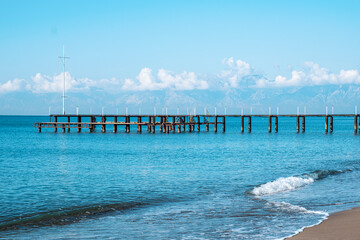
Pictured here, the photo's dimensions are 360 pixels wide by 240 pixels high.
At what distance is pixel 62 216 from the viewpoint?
1475cm

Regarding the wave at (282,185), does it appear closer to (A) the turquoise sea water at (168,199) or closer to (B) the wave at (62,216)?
(A) the turquoise sea water at (168,199)

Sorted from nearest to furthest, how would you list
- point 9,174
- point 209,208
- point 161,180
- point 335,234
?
1. point 335,234
2. point 209,208
3. point 161,180
4. point 9,174

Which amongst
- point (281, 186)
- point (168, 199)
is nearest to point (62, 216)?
point (168, 199)

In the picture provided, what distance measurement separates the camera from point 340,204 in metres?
15.7

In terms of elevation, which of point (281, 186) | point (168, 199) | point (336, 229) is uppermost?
point (336, 229)

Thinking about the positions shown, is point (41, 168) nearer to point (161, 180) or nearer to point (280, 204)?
point (161, 180)

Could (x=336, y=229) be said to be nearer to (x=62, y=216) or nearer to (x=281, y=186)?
(x=62, y=216)

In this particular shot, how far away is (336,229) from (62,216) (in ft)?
29.3

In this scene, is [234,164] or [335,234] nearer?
[335,234]

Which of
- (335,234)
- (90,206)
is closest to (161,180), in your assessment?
(90,206)

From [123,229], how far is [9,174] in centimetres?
1661

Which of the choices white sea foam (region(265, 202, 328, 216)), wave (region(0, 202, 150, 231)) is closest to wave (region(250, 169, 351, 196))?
white sea foam (region(265, 202, 328, 216))

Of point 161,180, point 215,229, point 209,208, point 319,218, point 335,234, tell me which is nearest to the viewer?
point 335,234

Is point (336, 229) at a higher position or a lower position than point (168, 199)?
higher
